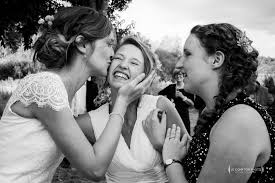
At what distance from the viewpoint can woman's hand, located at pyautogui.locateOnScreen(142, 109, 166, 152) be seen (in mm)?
2637

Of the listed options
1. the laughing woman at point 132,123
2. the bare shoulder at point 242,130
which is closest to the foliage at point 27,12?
the laughing woman at point 132,123

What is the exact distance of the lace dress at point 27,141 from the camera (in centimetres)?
210

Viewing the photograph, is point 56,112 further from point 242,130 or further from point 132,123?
point 132,123

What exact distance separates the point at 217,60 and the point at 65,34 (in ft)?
3.43

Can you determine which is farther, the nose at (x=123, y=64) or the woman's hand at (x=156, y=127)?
the nose at (x=123, y=64)

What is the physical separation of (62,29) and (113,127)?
0.78m

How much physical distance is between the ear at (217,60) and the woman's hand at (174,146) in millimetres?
620

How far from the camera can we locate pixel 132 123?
3113 mm

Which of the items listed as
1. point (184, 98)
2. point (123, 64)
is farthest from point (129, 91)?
point (184, 98)

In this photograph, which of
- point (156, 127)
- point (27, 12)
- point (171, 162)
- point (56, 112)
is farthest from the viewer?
point (27, 12)

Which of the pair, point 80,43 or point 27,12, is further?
point 27,12

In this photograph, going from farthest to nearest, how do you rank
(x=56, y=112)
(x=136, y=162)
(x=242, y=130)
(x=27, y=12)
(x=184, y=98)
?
(x=27, y=12)
(x=184, y=98)
(x=136, y=162)
(x=56, y=112)
(x=242, y=130)

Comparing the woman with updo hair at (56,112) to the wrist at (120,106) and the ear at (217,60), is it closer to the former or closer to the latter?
the wrist at (120,106)

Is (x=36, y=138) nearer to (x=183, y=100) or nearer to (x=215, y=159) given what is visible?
(x=215, y=159)
